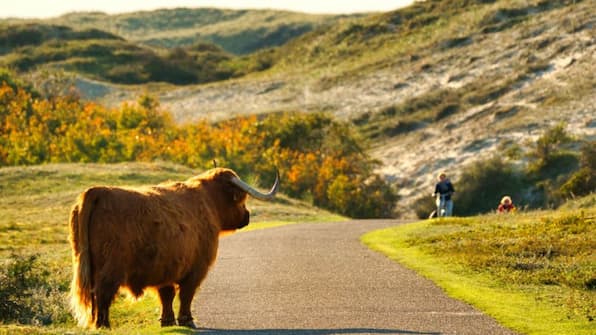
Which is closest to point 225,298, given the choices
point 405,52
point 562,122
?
point 562,122

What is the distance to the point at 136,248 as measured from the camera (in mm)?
14797

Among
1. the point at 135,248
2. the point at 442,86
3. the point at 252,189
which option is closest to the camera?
the point at 135,248

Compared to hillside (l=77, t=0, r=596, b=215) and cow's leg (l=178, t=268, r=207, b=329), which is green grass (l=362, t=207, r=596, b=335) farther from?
hillside (l=77, t=0, r=596, b=215)

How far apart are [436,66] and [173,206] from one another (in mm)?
86421

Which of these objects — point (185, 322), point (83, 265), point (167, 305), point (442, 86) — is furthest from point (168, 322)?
point (442, 86)

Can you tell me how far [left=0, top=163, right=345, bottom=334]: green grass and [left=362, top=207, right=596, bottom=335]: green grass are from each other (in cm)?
492

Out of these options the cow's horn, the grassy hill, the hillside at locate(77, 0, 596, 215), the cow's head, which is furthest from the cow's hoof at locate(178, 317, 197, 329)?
the grassy hill

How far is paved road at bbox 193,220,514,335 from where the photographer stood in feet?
50.9

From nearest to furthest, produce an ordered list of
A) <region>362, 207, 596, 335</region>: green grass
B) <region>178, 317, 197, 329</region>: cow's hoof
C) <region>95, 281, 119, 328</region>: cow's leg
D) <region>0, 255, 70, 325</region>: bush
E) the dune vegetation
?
<region>95, 281, 119, 328</region>: cow's leg
<region>178, 317, 197, 329</region>: cow's hoof
<region>362, 207, 596, 335</region>: green grass
<region>0, 255, 70, 325</region>: bush
the dune vegetation

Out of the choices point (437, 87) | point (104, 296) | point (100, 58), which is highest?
point (104, 296)

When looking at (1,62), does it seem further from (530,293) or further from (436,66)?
(530,293)

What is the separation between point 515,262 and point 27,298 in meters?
8.36

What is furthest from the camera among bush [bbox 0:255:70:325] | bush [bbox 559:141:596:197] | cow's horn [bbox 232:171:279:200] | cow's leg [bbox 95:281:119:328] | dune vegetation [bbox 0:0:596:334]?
bush [bbox 559:141:596:197]

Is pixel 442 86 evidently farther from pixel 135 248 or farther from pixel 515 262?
pixel 135 248
